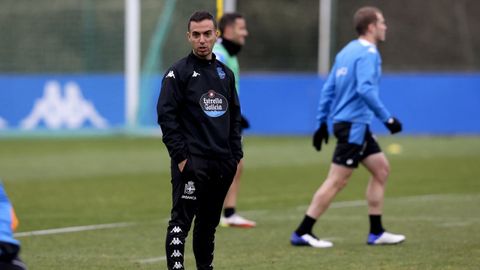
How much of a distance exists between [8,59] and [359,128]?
1784 centimetres

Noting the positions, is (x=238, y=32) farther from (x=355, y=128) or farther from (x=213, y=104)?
(x=213, y=104)

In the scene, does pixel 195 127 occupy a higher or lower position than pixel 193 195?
higher

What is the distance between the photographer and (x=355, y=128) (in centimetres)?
1038

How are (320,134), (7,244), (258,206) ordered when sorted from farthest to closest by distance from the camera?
(258,206), (320,134), (7,244)

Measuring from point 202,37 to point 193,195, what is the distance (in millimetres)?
1088

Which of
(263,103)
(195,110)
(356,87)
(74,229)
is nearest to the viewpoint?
(195,110)

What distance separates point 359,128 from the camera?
10.4 metres

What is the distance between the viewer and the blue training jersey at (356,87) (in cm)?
1016

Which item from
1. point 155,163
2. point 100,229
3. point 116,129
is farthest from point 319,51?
point 100,229

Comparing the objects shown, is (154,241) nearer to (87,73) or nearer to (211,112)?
(211,112)

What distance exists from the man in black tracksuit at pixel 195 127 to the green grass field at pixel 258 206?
4.66ft

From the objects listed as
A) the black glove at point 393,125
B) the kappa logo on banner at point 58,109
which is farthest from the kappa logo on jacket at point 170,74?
the kappa logo on banner at point 58,109

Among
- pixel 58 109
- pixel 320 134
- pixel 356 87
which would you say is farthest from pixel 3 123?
pixel 356 87

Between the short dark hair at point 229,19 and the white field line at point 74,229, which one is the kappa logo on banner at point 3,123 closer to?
the white field line at point 74,229
